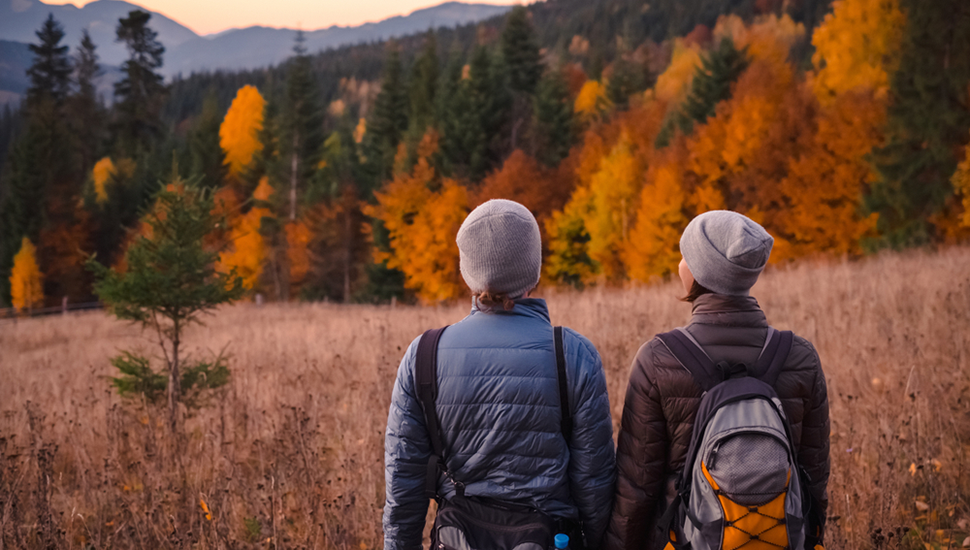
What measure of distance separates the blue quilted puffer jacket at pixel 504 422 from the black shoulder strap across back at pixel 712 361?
0.90ft

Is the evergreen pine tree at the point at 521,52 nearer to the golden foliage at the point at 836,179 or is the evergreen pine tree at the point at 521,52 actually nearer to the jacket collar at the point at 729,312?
the golden foliage at the point at 836,179

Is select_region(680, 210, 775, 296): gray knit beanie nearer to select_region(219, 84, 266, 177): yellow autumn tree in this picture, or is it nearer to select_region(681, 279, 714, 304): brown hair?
select_region(681, 279, 714, 304): brown hair

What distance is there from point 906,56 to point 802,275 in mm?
10186

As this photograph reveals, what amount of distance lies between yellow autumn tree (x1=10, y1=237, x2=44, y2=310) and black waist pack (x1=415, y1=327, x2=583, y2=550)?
44.6m

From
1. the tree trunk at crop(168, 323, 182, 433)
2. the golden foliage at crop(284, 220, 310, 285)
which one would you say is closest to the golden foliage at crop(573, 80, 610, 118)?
the golden foliage at crop(284, 220, 310, 285)

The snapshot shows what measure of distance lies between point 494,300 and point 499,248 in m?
0.17

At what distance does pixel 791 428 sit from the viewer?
1849mm

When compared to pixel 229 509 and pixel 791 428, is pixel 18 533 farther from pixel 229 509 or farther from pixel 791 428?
pixel 791 428

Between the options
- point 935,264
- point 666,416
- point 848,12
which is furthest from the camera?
point 848,12

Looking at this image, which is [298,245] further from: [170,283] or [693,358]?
[693,358]

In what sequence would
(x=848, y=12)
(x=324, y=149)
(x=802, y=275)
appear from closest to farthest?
(x=802, y=275) < (x=848, y=12) < (x=324, y=149)

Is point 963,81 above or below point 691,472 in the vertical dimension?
above

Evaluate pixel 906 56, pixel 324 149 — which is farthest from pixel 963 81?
pixel 324 149

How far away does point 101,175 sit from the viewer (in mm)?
46875
